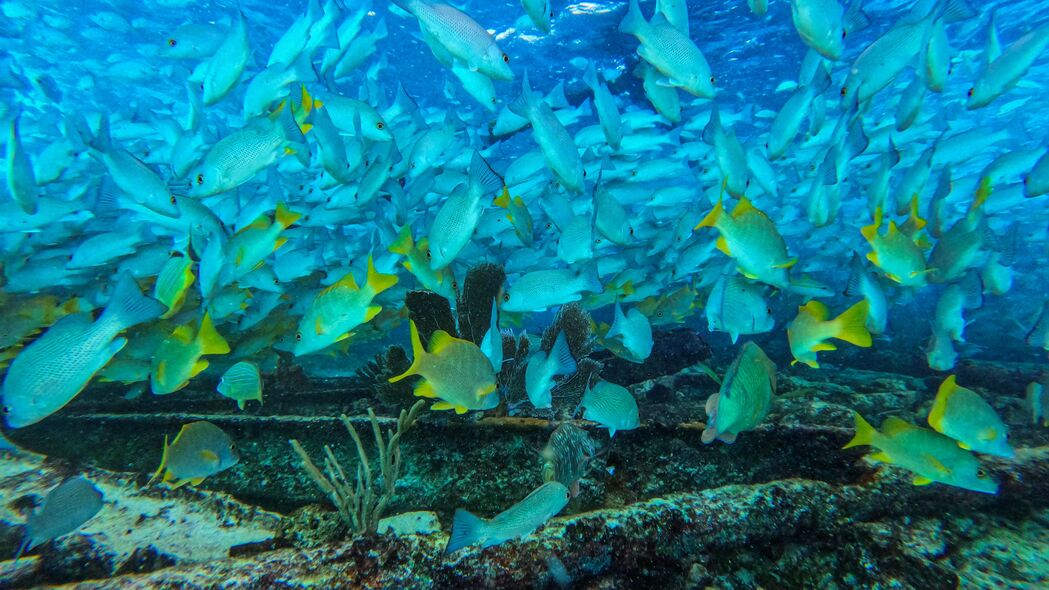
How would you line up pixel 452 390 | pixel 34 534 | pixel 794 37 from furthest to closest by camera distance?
pixel 794 37 < pixel 34 534 < pixel 452 390

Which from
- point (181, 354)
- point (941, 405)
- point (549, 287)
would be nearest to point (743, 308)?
point (941, 405)

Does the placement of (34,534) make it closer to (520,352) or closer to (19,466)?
(19,466)

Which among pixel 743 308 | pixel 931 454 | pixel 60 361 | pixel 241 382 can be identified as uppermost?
pixel 60 361

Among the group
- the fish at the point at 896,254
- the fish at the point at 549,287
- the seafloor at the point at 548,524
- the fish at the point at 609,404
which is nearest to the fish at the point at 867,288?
the fish at the point at 896,254

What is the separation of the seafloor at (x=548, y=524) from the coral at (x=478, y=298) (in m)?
0.88

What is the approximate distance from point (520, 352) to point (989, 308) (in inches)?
877

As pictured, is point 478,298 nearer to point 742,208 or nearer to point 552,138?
point 552,138

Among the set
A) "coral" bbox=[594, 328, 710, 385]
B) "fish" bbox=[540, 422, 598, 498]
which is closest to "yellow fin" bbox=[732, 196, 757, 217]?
"fish" bbox=[540, 422, 598, 498]

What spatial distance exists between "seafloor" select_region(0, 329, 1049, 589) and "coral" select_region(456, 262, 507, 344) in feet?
2.90

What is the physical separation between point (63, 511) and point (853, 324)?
5316 millimetres

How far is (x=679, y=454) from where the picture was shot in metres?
3.33

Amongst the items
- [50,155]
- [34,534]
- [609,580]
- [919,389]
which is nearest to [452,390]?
[609,580]

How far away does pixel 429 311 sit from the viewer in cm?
402

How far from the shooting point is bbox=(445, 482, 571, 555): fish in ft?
6.46
